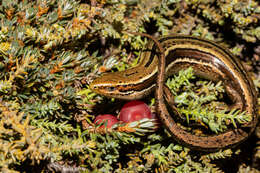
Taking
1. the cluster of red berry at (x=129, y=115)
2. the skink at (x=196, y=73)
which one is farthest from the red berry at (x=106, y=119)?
the skink at (x=196, y=73)

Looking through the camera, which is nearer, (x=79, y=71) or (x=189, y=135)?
(x=79, y=71)

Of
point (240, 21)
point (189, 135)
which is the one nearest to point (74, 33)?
point (189, 135)

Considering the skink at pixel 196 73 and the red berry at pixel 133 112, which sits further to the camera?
the skink at pixel 196 73

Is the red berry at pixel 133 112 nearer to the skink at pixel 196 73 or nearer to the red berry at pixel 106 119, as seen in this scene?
the red berry at pixel 106 119

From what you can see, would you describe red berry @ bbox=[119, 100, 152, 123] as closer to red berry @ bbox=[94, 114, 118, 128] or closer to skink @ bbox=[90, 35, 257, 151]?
red berry @ bbox=[94, 114, 118, 128]

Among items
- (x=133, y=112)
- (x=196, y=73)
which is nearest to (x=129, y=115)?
(x=133, y=112)

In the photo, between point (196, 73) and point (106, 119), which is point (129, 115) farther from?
point (196, 73)

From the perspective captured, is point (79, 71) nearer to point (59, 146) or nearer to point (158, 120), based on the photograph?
point (59, 146)

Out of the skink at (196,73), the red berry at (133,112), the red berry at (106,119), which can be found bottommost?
the red berry at (106,119)

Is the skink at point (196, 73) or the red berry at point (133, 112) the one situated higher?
the skink at point (196, 73)
